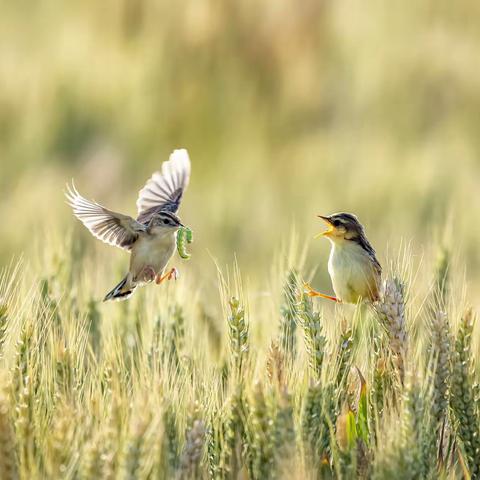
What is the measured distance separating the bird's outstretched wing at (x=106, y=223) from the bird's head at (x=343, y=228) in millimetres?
776

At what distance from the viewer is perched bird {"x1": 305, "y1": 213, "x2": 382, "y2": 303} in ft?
13.6

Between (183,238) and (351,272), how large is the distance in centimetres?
71

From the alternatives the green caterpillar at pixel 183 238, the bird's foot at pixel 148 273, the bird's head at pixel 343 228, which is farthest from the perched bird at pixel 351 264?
the bird's foot at pixel 148 273

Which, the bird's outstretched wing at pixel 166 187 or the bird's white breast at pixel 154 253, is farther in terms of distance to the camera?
the bird's outstretched wing at pixel 166 187

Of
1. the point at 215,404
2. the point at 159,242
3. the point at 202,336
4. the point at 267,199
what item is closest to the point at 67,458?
the point at 215,404

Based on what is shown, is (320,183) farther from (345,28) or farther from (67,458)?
(67,458)

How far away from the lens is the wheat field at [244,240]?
3.09 metres

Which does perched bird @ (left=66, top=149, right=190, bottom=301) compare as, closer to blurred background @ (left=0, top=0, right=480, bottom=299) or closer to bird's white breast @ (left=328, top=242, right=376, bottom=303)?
bird's white breast @ (left=328, top=242, right=376, bottom=303)

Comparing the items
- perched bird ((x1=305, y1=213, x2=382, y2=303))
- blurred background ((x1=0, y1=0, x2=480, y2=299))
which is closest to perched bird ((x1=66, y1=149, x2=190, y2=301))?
perched bird ((x1=305, y1=213, x2=382, y2=303))

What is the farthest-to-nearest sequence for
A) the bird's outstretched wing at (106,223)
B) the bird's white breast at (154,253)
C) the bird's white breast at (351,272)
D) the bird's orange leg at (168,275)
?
1. the bird's white breast at (351,272)
2. the bird's white breast at (154,253)
3. the bird's outstretched wing at (106,223)
4. the bird's orange leg at (168,275)

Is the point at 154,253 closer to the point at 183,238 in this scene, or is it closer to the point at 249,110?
the point at 183,238

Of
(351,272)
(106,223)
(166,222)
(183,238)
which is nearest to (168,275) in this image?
(183,238)

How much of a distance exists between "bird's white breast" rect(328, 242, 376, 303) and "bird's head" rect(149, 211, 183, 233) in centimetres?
65

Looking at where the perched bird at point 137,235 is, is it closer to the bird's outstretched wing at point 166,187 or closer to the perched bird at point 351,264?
the bird's outstretched wing at point 166,187
